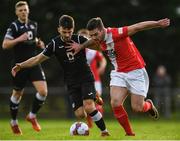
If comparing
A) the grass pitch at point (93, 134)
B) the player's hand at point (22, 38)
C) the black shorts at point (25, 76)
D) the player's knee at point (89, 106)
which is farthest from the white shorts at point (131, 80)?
the black shorts at point (25, 76)

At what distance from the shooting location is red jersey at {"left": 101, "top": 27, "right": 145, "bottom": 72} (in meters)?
12.1

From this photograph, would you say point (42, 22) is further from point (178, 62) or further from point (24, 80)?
point (24, 80)

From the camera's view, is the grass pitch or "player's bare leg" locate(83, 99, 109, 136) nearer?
the grass pitch

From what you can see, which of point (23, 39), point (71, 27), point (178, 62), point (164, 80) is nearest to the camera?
point (71, 27)

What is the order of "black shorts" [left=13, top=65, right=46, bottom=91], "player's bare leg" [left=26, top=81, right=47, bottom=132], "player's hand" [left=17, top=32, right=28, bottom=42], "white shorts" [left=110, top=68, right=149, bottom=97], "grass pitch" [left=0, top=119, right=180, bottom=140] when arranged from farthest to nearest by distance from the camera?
"player's bare leg" [left=26, top=81, right=47, bottom=132] → "black shorts" [left=13, top=65, right=46, bottom=91] → "player's hand" [left=17, top=32, right=28, bottom=42] → "white shorts" [left=110, top=68, right=149, bottom=97] → "grass pitch" [left=0, top=119, right=180, bottom=140]

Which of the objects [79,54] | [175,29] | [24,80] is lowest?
[175,29]

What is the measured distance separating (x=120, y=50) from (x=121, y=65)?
0.30 metres

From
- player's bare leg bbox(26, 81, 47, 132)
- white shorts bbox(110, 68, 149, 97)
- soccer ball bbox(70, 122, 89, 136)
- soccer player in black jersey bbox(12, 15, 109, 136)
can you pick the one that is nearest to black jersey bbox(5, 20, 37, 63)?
player's bare leg bbox(26, 81, 47, 132)

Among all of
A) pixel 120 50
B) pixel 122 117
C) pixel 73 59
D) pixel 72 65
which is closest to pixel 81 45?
pixel 73 59

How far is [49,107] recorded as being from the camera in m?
27.9

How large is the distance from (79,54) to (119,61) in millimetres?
770

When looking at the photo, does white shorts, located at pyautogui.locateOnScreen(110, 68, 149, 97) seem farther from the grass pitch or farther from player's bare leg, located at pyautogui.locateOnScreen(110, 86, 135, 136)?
the grass pitch

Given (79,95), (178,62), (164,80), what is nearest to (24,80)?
(79,95)

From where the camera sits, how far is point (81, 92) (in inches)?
490
